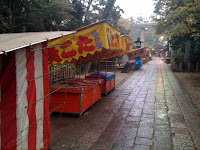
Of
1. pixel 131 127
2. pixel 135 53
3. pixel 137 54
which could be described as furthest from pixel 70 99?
pixel 137 54

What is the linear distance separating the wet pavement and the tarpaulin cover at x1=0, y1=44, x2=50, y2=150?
33.7 inches

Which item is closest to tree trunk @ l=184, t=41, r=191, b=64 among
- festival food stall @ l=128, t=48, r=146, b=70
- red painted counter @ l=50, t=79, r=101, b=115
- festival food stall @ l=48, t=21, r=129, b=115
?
festival food stall @ l=128, t=48, r=146, b=70

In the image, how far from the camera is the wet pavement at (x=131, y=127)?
373cm

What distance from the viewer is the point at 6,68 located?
102 inches

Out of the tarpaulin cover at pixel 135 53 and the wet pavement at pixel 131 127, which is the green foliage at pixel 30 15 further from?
the tarpaulin cover at pixel 135 53

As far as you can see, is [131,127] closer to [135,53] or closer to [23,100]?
[23,100]

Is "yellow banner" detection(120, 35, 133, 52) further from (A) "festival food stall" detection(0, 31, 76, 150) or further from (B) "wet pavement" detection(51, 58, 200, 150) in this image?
(A) "festival food stall" detection(0, 31, 76, 150)

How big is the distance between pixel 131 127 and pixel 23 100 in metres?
2.82

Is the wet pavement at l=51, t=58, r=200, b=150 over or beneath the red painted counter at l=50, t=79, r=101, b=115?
beneath

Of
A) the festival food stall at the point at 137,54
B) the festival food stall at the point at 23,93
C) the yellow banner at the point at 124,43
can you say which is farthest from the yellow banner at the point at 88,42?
the festival food stall at the point at 137,54

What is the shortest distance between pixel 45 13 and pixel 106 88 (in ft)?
17.5

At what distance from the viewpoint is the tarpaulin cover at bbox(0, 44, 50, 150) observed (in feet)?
8.41

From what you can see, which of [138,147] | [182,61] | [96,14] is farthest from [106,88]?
[182,61]

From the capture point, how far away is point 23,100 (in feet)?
9.07
